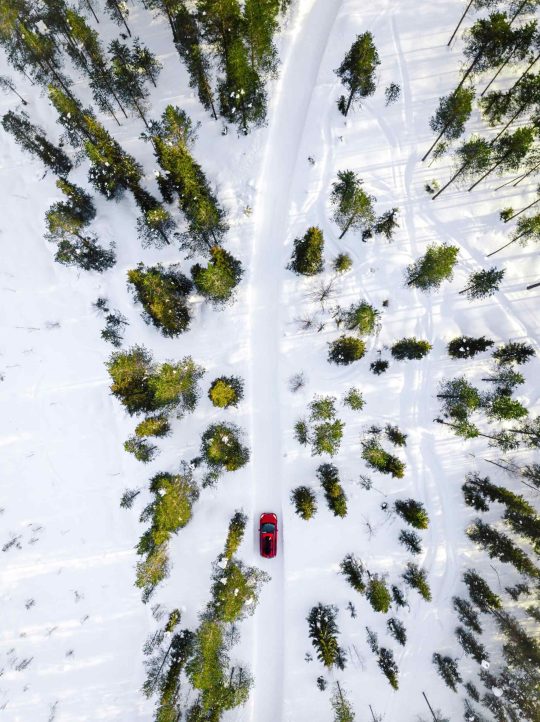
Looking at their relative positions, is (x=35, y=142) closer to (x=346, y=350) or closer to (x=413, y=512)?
(x=346, y=350)

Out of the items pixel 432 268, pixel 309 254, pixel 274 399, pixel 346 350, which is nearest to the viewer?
pixel 432 268

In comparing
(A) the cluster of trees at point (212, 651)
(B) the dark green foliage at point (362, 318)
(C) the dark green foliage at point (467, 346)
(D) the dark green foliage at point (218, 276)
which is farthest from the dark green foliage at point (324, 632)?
(D) the dark green foliage at point (218, 276)

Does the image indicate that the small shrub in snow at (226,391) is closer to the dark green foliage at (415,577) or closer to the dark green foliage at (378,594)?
the dark green foliage at (378,594)

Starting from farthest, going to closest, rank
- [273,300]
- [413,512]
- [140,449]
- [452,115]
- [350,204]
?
[273,300], [140,449], [413,512], [350,204], [452,115]

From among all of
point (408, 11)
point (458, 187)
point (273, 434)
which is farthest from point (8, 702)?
point (408, 11)

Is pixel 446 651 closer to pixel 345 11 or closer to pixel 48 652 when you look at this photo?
pixel 48 652

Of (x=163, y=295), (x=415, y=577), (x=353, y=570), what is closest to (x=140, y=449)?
(x=163, y=295)
